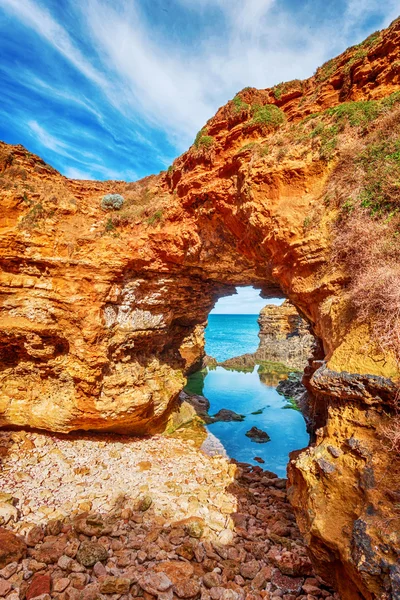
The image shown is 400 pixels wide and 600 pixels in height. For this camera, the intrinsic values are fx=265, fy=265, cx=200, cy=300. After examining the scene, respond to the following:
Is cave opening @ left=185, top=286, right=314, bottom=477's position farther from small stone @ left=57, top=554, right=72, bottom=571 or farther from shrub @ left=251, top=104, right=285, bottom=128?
shrub @ left=251, top=104, right=285, bottom=128

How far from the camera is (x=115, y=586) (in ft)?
16.3

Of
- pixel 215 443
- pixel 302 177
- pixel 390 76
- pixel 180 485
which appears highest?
pixel 390 76

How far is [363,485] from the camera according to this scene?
3918mm

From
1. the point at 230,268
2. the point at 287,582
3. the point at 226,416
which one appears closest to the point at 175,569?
the point at 287,582

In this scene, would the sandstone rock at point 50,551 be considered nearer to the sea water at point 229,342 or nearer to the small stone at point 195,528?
the small stone at point 195,528

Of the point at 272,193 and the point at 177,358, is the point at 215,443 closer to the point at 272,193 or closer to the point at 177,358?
the point at 177,358

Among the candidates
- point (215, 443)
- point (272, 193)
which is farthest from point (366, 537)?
point (215, 443)

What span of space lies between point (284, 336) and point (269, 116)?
2788cm

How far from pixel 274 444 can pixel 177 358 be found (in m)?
6.56

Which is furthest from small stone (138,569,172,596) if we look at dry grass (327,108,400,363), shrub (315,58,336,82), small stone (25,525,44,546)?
shrub (315,58,336,82)

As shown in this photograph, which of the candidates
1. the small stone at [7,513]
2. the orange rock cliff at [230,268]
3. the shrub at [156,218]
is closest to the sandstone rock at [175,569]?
the orange rock cliff at [230,268]

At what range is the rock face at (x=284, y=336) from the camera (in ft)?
102

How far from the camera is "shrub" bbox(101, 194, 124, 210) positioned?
1170 cm

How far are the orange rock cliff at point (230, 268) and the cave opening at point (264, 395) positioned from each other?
312cm
